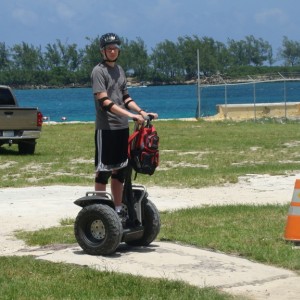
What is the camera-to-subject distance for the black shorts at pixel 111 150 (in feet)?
31.1

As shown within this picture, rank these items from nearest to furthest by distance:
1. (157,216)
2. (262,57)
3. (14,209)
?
1. (157,216)
2. (14,209)
3. (262,57)

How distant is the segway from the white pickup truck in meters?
14.8

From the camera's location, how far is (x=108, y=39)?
9602 mm

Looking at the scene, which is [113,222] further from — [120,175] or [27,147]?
[27,147]

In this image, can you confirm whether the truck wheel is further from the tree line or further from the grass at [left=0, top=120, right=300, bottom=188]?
the tree line

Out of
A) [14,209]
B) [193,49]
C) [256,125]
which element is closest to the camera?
[14,209]

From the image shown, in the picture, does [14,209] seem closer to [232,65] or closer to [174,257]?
[174,257]

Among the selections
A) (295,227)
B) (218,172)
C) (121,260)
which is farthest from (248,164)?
(121,260)

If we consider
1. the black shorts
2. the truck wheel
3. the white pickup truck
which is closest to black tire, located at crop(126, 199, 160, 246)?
the black shorts

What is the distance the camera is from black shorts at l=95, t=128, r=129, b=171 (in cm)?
948

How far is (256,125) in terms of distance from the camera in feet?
123

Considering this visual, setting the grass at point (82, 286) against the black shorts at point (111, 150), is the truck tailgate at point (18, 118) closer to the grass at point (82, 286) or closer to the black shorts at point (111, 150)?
the black shorts at point (111, 150)

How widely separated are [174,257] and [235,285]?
1144mm

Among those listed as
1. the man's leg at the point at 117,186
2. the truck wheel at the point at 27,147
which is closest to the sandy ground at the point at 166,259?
the man's leg at the point at 117,186
